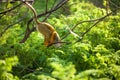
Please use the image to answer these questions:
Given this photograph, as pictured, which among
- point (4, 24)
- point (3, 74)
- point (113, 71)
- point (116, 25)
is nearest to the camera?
point (3, 74)

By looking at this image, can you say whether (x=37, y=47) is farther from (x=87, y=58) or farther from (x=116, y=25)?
(x=116, y=25)

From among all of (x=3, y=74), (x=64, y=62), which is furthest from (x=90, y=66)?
(x=3, y=74)

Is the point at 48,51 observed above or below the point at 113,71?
above

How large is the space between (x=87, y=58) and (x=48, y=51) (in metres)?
0.48

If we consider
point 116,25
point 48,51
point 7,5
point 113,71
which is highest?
point 7,5

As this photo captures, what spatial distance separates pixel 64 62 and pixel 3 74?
1.18m

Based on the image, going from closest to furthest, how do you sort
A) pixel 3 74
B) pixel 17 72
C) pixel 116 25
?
pixel 3 74 → pixel 17 72 → pixel 116 25

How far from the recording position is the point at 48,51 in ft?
12.3

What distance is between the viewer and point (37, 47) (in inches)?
154

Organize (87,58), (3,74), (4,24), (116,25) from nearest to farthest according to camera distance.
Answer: (3,74), (87,58), (4,24), (116,25)

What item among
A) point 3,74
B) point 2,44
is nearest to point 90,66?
point 2,44

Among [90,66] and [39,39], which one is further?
[39,39]

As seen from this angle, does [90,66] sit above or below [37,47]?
below

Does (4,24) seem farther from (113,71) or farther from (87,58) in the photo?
(113,71)
